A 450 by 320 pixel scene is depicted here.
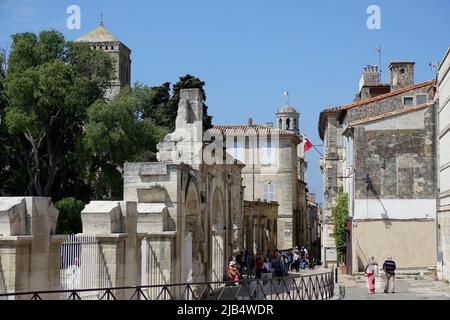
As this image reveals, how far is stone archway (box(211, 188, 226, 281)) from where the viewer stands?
2844cm

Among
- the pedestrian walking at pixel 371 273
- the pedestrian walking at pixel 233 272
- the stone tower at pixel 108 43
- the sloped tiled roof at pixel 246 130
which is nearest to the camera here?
the pedestrian walking at pixel 371 273

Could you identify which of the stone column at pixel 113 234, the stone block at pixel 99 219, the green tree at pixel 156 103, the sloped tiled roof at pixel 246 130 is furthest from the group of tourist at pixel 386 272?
the sloped tiled roof at pixel 246 130

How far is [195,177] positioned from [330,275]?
213 inches

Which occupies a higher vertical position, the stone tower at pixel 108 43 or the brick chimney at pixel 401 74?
the stone tower at pixel 108 43

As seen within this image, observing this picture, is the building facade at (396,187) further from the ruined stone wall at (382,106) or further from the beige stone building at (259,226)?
the beige stone building at (259,226)

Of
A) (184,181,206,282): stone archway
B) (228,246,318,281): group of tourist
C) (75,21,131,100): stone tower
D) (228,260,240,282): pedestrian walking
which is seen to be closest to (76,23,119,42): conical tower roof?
(75,21,131,100): stone tower

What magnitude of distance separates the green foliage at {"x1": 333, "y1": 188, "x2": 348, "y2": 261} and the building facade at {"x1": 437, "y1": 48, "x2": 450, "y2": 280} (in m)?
7.18

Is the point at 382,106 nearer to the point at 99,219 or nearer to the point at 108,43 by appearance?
the point at 99,219

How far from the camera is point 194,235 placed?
24.4 m

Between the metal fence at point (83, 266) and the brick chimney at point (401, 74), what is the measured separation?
2847 centimetres

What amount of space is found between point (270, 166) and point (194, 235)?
40066mm

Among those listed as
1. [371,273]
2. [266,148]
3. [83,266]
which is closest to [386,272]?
[371,273]

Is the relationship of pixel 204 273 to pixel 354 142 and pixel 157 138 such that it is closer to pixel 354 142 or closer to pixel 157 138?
pixel 354 142

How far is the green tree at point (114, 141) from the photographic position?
40.1 metres
